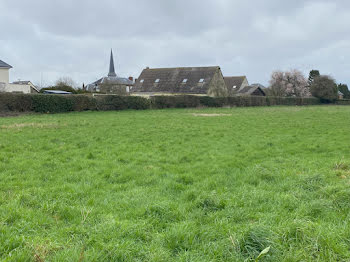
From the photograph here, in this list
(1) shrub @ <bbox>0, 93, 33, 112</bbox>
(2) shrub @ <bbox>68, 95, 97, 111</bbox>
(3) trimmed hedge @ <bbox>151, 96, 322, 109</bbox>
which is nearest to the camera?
(1) shrub @ <bbox>0, 93, 33, 112</bbox>

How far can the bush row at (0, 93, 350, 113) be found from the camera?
18922 mm

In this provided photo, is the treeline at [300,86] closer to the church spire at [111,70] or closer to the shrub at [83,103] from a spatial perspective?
the shrub at [83,103]

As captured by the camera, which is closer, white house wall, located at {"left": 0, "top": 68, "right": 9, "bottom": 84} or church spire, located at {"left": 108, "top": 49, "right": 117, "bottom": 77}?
white house wall, located at {"left": 0, "top": 68, "right": 9, "bottom": 84}

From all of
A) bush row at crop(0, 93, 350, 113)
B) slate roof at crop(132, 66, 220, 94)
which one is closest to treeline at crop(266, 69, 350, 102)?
slate roof at crop(132, 66, 220, 94)

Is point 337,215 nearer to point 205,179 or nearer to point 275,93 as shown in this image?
point 205,179

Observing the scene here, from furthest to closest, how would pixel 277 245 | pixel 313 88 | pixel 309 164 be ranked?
pixel 313 88, pixel 309 164, pixel 277 245

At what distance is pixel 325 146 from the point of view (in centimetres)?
819

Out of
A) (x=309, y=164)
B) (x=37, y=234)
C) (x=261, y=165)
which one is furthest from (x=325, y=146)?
(x=37, y=234)

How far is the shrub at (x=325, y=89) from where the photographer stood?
1991 inches

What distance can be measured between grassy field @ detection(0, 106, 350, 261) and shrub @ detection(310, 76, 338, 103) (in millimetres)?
50243

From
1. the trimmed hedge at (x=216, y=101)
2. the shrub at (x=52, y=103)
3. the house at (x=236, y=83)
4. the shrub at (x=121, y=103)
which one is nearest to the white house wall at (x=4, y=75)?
the shrub at (x=52, y=103)

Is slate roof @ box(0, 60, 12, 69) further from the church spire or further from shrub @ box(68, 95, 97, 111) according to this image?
the church spire

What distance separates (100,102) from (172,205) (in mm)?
20997

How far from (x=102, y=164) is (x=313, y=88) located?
55307 millimetres
